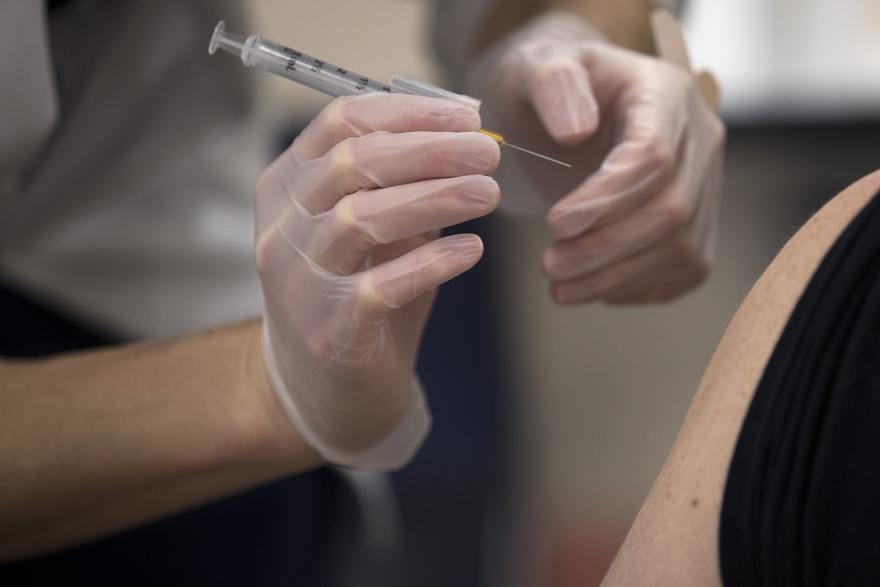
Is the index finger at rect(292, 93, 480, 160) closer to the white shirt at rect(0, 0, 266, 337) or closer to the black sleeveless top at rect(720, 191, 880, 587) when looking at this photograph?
the black sleeveless top at rect(720, 191, 880, 587)

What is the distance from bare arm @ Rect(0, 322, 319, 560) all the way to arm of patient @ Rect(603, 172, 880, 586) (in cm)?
36

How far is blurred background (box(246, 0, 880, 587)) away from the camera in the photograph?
70.5 inches

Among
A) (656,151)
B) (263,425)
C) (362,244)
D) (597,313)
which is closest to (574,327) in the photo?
(597,313)

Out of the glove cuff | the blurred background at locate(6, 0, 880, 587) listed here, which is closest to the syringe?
the glove cuff

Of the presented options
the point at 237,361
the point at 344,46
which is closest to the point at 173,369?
the point at 237,361

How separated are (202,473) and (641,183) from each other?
0.53 metres

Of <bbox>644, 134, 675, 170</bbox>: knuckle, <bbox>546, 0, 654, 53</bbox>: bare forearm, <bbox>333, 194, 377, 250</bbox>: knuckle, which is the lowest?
<bbox>333, 194, 377, 250</bbox>: knuckle

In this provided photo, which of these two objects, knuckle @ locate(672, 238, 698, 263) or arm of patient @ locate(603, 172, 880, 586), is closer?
arm of patient @ locate(603, 172, 880, 586)

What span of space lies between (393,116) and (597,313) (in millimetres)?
1697

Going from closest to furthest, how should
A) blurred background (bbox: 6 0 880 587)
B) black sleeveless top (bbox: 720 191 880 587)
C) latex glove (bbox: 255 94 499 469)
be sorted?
black sleeveless top (bbox: 720 191 880 587) < latex glove (bbox: 255 94 499 469) < blurred background (bbox: 6 0 880 587)

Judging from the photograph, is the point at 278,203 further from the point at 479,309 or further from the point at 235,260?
the point at 479,309

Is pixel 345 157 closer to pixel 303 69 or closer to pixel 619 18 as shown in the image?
pixel 303 69

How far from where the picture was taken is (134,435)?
858mm

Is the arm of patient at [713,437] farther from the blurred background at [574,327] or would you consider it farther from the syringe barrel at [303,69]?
the blurred background at [574,327]
